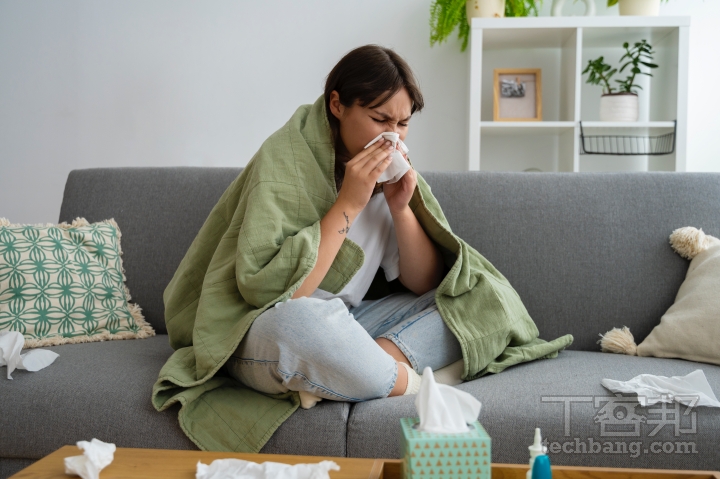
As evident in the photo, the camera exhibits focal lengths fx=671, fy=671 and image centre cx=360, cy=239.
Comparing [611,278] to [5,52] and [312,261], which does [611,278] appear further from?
[5,52]

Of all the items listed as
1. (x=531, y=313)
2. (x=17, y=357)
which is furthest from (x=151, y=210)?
(x=531, y=313)

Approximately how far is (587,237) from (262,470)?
124 cm

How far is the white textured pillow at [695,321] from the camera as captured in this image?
4.93 feet

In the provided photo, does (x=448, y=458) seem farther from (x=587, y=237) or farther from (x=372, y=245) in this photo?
(x=587, y=237)

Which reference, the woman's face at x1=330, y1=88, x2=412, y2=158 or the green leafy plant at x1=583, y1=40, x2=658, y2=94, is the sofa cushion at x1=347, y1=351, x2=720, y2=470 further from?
the green leafy plant at x1=583, y1=40, x2=658, y2=94

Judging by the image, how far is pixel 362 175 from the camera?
4.72ft

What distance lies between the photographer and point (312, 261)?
1358 mm

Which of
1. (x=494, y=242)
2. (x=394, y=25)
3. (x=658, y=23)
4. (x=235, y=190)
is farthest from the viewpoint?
(x=394, y=25)

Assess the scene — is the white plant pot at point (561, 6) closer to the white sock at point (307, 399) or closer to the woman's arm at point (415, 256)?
the woman's arm at point (415, 256)

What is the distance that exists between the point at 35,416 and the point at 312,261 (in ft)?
2.01

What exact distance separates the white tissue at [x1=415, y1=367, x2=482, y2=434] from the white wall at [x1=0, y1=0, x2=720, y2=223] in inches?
83.6

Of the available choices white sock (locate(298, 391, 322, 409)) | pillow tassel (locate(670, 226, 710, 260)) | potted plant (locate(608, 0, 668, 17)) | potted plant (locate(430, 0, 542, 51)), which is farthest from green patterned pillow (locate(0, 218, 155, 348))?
potted plant (locate(608, 0, 668, 17))

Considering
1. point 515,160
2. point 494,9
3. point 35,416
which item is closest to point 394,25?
point 494,9

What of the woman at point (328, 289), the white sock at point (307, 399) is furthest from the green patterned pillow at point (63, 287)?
the white sock at point (307, 399)
